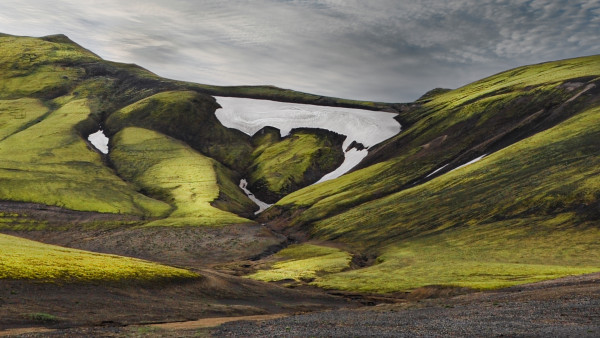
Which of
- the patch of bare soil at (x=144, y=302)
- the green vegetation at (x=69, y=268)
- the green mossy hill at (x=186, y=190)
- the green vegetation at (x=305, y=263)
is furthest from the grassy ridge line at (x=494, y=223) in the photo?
the green mossy hill at (x=186, y=190)

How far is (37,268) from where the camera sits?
53.0 meters

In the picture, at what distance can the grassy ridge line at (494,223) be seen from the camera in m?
77.6

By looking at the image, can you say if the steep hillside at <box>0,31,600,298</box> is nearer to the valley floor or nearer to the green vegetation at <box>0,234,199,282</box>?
the green vegetation at <box>0,234,199,282</box>

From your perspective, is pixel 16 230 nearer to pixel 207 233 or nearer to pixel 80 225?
pixel 80 225

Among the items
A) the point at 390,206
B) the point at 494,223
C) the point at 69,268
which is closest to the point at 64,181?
the point at 390,206

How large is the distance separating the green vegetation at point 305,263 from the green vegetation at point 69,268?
2590cm

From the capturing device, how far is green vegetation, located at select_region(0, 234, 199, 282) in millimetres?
51312

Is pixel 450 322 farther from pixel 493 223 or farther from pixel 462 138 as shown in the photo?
pixel 462 138

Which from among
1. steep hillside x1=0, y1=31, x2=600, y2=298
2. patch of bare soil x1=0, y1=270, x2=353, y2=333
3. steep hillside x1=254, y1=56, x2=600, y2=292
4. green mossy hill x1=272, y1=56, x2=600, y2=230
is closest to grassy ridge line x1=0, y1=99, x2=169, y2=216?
steep hillside x1=0, y1=31, x2=600, y2=298

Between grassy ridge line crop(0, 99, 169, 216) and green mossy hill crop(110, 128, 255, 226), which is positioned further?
grassy ridge line crop(0, 99, 169, 216)

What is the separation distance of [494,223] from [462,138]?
2900 inches

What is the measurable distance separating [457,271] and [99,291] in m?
55.4

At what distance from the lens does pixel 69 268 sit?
55.9 metres

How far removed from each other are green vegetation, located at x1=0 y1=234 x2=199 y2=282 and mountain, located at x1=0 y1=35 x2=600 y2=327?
313 mm
